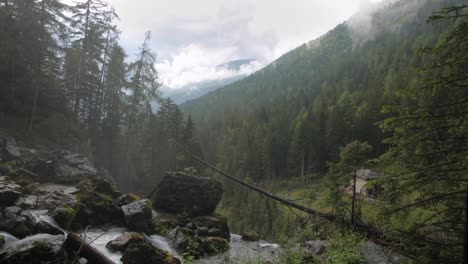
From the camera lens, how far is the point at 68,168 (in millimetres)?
24109

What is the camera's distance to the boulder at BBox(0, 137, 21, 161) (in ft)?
75.4

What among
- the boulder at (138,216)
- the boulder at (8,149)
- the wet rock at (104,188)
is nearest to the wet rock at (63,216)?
the boulder at (138,216)

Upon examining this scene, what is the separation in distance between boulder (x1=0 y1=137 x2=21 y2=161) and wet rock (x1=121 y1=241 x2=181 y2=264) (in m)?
15.9

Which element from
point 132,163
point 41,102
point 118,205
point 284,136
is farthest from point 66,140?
point 284,136

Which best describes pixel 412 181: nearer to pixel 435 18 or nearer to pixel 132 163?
pixel 435 18

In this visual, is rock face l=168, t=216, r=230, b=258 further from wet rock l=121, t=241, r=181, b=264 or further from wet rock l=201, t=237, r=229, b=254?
wet rock l=121, t=241, r=181, b=264

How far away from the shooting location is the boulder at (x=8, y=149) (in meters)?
23.0

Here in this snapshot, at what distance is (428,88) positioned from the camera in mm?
5766

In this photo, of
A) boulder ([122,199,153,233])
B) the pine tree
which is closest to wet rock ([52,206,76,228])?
boulder ([122,199,153,233])

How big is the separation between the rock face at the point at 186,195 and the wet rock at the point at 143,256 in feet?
39.0

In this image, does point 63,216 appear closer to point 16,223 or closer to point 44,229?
point 44,229

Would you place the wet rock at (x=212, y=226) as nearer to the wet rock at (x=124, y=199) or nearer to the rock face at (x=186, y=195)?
the rock face at (x=186, y=195)

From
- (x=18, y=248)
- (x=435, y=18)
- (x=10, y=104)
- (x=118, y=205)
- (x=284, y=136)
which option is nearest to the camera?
(x=435, y=18)

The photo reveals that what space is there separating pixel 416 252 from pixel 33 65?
116ft
